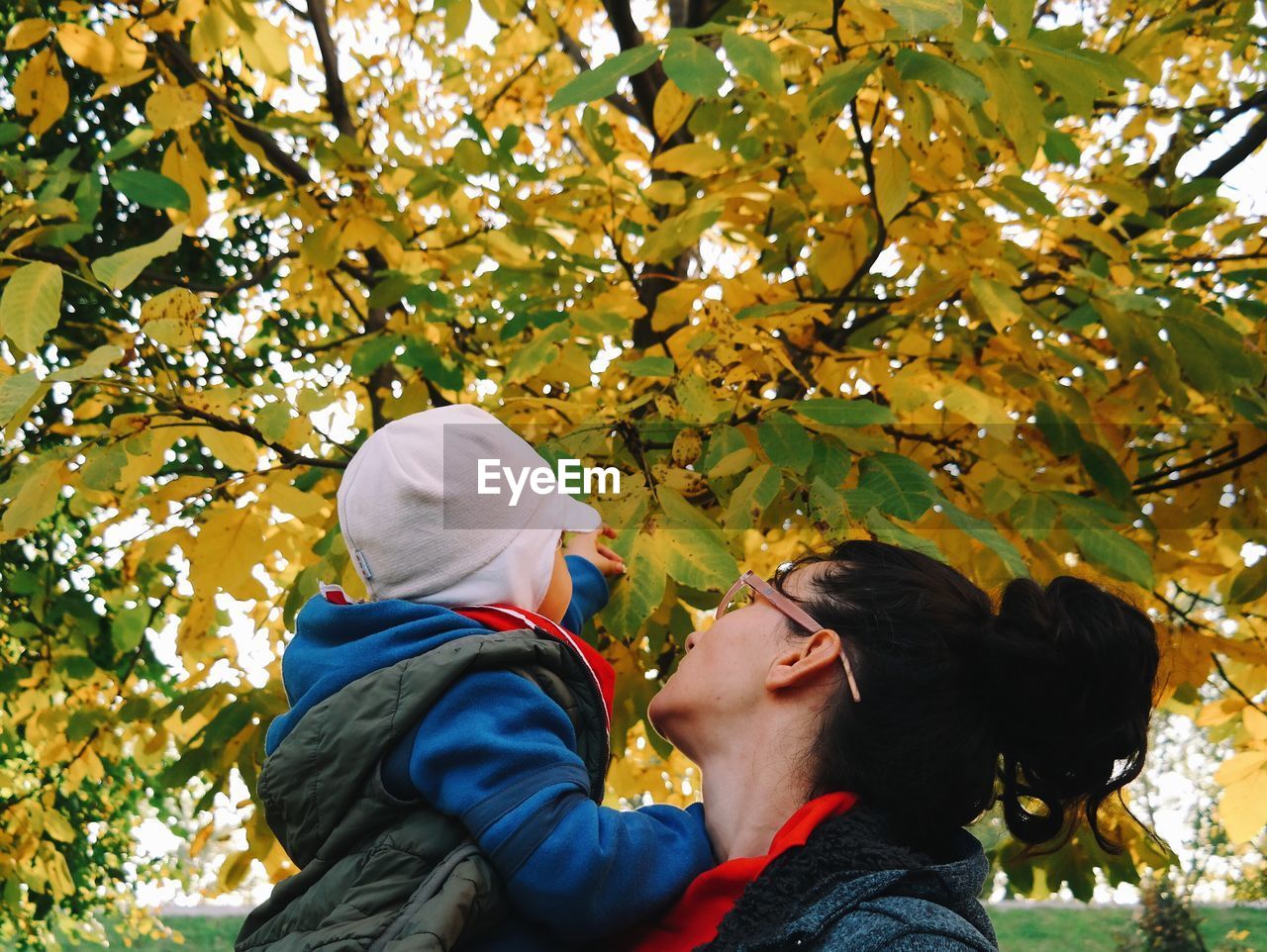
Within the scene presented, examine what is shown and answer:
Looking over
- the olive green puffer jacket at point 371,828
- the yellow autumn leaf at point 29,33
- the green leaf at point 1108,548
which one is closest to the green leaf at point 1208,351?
the green leaf at point 1108,548

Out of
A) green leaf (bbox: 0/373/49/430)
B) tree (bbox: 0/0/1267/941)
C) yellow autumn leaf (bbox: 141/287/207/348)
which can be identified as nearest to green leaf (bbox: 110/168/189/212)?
tree (bbox: 0/0/1267/941)

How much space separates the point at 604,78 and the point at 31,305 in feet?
2.83

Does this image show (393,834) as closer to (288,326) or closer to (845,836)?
(845,836)

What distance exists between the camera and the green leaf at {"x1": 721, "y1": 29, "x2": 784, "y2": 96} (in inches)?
63.0

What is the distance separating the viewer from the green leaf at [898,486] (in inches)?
67.6

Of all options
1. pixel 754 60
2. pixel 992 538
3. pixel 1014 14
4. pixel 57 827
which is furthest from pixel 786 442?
pixel 57 827

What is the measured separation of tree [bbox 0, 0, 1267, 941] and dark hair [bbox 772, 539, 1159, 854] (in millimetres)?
258

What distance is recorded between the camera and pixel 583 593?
171cm

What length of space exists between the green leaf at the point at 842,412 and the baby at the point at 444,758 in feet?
1.76

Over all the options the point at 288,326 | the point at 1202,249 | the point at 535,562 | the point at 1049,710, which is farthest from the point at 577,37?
the point at 1049,710

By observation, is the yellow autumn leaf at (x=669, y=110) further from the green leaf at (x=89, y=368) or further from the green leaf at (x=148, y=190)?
the green leaf at (x=89, y=368)

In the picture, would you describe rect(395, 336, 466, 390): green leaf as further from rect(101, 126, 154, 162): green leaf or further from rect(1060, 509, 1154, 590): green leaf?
rect(1060, 509, 1154, 590): green leaf

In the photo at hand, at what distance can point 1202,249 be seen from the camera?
11.1 ft

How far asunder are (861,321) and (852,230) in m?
0.32
